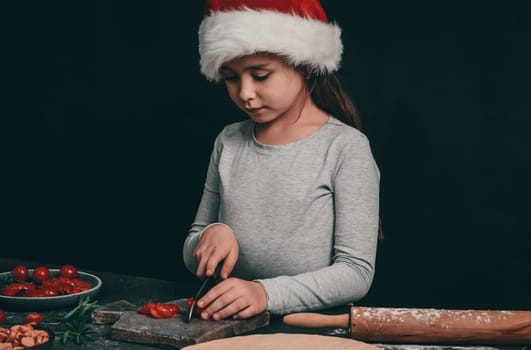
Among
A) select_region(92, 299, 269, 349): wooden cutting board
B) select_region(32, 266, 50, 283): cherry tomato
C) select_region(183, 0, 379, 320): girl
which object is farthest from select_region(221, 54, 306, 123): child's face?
select_region(32, 266, 50, 283): cherry tomato

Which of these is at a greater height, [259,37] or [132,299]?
[259,37]

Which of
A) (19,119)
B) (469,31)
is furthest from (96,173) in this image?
(469,31)

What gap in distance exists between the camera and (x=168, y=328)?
1.19 metres

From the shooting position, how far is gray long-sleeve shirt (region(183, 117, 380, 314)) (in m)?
1.47

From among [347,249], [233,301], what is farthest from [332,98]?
[233,301]

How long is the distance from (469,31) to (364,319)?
84 cm

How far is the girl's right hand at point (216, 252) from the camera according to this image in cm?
139

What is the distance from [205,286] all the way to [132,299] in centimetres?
22

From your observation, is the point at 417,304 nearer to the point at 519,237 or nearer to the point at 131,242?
the point at 519,237

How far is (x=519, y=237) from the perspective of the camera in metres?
1.75

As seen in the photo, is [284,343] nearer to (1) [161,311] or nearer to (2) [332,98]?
(1) [161,311]

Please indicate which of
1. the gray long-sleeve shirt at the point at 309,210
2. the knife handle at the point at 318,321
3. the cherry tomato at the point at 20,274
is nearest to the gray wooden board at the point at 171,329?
the knife handle at the point at 318,321

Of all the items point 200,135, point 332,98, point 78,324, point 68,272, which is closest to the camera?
point 78,324

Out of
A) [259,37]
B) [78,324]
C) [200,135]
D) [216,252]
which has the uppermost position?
[259,37]
